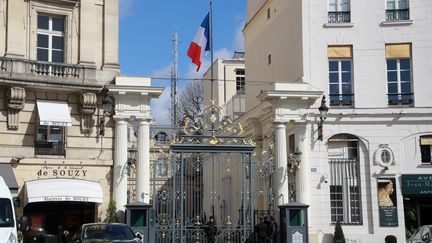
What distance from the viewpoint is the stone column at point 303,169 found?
2672 cm

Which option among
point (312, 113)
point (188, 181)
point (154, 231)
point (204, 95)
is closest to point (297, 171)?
point (312, 113)

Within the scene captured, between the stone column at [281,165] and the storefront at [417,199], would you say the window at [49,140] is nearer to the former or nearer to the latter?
the stone column at [281,165]

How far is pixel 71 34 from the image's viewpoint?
2556 cm

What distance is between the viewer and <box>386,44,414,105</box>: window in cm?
2848

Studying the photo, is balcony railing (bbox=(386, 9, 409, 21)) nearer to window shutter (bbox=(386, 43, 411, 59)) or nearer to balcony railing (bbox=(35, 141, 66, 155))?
window shutter (bbox=(386, 43, 411, 59))

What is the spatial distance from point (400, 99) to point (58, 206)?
14.7m

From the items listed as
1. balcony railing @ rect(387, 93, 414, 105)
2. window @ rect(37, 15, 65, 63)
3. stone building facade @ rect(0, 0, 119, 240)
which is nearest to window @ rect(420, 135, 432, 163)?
balcony railing @ rect(387, 93, 414, 105)

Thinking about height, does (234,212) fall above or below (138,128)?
below

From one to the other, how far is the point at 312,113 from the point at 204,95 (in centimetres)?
A: 2669

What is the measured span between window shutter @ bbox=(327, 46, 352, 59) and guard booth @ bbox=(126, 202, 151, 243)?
10.7 meters

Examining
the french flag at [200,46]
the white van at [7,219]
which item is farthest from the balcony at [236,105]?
the white van at [7,219]

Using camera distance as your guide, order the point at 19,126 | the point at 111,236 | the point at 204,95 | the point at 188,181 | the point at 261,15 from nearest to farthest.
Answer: the point at 111,236, the point at 19,126, the point at 188,181, the point at 261,15, the point at 204,95

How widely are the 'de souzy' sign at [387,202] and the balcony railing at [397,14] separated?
700 centimetres

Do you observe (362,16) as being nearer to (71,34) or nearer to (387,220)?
(387,220)
